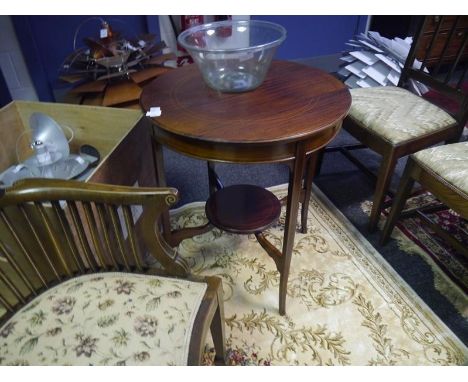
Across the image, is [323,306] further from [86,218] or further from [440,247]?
[86,218]

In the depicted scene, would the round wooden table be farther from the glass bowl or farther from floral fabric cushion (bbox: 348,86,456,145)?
floral fabric cushion (bbox: 348,86,456,145)

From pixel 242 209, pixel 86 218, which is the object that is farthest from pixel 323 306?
pixel 86 218

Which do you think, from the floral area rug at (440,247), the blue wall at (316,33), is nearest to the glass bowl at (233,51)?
the floral area rug at (440,247)

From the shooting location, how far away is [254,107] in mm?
955

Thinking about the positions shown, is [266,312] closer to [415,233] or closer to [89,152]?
[415,233]

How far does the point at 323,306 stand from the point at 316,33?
234cm

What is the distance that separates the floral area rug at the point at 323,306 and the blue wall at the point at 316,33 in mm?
1789

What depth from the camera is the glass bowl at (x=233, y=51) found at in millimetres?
953

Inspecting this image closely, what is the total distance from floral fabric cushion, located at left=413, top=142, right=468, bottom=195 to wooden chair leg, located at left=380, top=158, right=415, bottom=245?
58 millimetres

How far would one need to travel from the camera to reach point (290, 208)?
0.98m

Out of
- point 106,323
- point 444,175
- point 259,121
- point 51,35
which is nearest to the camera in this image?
point 106,323

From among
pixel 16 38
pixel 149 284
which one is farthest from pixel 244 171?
pixel 16 38

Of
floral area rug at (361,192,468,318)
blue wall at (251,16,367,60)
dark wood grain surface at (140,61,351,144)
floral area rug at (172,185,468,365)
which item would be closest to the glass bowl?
dark wood grain surface at (140,61,351,144)

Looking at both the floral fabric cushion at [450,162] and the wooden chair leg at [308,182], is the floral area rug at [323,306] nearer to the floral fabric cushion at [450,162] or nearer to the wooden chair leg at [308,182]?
the wooden chair leg at [308,182]
